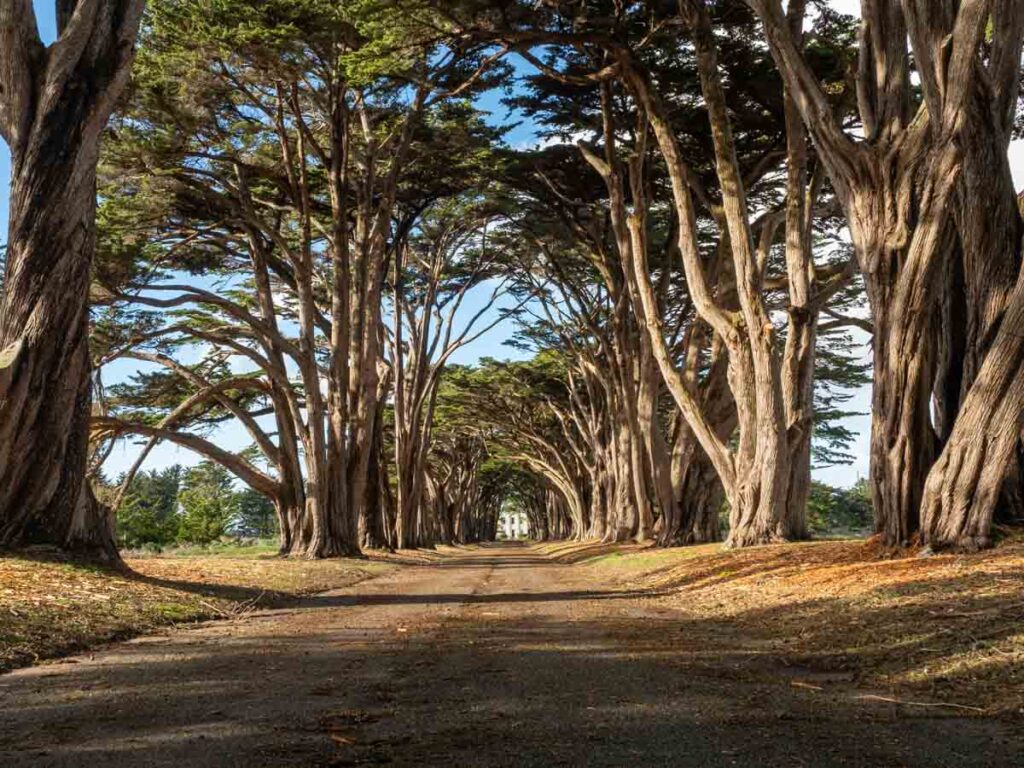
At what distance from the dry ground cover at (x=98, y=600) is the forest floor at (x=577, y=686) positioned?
317 millimetres

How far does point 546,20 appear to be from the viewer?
15477 mm

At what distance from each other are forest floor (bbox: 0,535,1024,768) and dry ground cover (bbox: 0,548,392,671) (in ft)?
1.04

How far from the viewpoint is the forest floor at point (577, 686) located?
3205 mm

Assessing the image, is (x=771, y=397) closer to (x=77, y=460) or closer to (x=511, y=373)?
(x=77, y=460)

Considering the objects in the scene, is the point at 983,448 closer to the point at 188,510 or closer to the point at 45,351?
the point at 45,351

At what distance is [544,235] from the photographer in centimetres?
A: 2552

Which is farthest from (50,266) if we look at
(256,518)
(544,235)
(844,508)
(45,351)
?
(256,518)

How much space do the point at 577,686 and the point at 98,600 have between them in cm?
445

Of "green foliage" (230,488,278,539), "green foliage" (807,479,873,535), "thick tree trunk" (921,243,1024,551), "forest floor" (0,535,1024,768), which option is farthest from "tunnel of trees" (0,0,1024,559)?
"green foliage" (230,488,278,539)

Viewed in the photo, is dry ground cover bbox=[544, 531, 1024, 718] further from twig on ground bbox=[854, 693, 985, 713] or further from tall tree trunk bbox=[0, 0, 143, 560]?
tall tree trunk bbox=[0, 0, 143, 560]

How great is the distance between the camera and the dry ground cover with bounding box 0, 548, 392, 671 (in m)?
5.59

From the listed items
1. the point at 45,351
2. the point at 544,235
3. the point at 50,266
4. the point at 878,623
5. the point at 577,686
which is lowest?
the point at 577,686

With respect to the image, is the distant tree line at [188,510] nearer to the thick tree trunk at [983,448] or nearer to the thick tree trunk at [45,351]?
the thick tree trunk at [45,351]

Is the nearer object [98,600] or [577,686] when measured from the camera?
[577,686]
